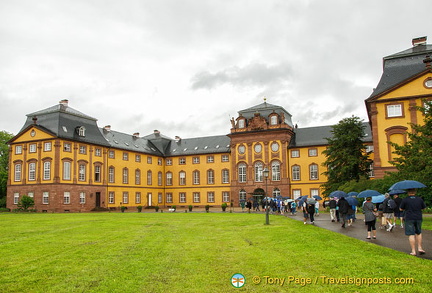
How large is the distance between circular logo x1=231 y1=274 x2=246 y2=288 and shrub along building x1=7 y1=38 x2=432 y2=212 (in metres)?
34.1

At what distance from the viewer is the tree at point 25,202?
49.0 m

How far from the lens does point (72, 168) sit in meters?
53.0

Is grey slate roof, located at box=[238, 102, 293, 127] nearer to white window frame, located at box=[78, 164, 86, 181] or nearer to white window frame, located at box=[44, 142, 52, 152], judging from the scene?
white window frame, located at box=[78, 164, 86, 181]

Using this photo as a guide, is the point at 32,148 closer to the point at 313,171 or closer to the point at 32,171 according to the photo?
the point at 32,171

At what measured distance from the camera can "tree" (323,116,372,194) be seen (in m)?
46.6

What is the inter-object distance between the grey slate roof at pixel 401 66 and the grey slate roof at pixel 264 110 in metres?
22.8

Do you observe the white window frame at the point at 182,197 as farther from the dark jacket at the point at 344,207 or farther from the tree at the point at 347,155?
the dark jacket at the point at 344,207

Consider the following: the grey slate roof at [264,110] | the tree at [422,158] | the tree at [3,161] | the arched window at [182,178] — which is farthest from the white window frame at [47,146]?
the tree at [422,158]

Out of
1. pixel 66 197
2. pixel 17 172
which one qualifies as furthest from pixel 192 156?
pixel 17 172

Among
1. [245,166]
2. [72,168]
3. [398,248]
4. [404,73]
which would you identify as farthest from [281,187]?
[398,248]

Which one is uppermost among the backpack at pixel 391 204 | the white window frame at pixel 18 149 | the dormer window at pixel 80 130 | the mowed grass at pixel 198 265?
the dormer window at pixel 80 130

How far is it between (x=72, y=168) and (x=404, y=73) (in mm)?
41768

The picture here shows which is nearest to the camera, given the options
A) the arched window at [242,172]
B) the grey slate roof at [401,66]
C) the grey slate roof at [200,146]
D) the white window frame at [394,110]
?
the white window frame at [394,110]

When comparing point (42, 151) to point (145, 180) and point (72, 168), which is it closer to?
point (72, 168)
